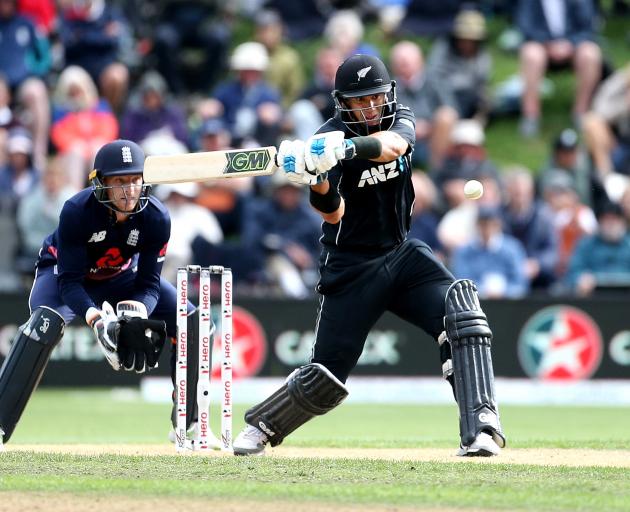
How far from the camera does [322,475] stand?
660 centimetres

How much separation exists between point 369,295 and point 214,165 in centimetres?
122

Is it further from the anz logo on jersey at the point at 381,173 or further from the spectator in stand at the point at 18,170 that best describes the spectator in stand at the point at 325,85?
the anz logo on jersey at the point at 381,173

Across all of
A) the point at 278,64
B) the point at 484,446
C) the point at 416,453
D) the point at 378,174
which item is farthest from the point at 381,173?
the point at 278,64

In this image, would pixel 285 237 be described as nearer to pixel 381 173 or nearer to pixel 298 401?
pixel 298 401

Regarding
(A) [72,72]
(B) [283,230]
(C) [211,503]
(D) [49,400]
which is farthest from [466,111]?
(C) [211,503]

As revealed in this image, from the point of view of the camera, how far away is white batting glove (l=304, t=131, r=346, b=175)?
6762 mm

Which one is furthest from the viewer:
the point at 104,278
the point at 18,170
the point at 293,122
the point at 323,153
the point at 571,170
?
the point at 293,122

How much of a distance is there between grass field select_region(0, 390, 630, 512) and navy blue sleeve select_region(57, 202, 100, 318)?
35.6 inches

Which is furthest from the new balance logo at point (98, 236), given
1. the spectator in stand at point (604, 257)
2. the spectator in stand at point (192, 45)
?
the spectator in stand at point (192, 45)

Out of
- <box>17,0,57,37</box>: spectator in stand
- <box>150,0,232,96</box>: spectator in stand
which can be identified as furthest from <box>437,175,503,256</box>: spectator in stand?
<box>17,0,57,37</box>: spectator in stand

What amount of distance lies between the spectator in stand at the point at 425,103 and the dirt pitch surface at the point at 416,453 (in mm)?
8382

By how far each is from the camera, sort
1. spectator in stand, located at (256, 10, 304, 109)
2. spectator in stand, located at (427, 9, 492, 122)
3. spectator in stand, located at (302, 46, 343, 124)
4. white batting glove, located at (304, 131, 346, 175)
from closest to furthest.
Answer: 1. white batting glove, located at (304, 131, 346, 175)
2. spectator in stand, located at (302, 46, 343, 124)
3. spectator in stand, located at (427, 9, 492, 122)
4. spectator in stand, located at (256, 10, 304, 109)

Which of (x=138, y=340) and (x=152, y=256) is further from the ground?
(x=152, y=256)

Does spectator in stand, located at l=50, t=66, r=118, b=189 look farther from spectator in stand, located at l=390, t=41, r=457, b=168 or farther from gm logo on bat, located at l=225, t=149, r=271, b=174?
gm logo on bat, located at l=225, t=149, r=271, b=174
